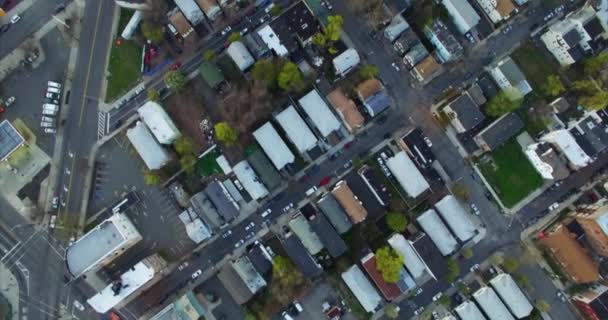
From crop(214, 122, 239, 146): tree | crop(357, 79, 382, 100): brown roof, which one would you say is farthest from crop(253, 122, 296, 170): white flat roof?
crop(357, 79, 382, 100): brown roof

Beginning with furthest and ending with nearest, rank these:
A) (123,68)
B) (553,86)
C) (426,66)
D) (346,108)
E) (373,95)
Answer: (123,68)
(426,66)
(553,86)
(373,95)
(346,108)

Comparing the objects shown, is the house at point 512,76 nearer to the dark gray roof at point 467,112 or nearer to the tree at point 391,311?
the dark gray roof at point 467,112

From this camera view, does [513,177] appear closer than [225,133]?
No

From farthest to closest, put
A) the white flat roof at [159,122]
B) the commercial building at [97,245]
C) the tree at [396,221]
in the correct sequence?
the white flat roof at [159,122] → the tree at [396,221] → the commercial building at [97,245]

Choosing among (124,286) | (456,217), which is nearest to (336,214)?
(456,217)

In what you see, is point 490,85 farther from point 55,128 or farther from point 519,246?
point 55,128

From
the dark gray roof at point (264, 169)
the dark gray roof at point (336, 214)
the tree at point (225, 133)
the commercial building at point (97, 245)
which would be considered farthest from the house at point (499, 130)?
the commercial building at point (97, 245)

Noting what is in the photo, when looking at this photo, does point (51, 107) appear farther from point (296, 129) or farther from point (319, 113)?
point (319, 113)
